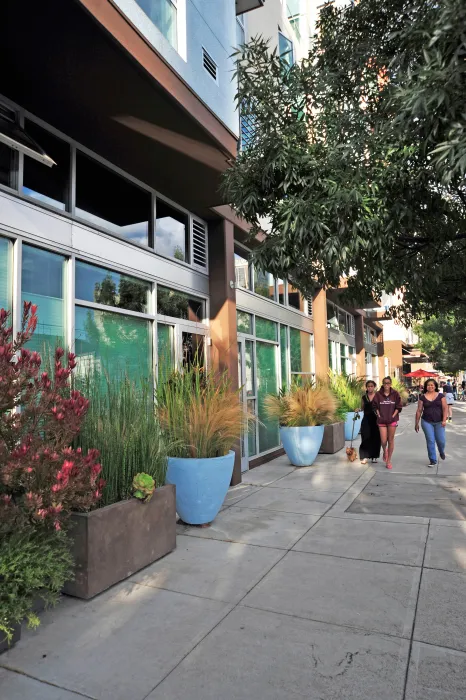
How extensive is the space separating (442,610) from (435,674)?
2.60 ft

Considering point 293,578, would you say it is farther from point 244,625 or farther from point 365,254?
point 365,254

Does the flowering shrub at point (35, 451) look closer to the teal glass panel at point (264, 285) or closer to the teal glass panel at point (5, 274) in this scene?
the teal glass panel at point (5, 274)

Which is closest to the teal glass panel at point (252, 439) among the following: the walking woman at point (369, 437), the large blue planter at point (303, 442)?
the large blue planter at point (303, 442)

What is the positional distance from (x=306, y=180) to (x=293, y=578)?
12.3 feet

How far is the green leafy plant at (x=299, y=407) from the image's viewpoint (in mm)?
9008

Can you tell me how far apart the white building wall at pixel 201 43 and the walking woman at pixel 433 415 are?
223 inches

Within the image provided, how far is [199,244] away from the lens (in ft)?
27.6

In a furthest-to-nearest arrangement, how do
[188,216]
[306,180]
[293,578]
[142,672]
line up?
[188,216] → [306,180] → [293,578] → [142,672]

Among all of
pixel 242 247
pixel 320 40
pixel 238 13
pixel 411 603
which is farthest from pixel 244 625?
pixel 238 13

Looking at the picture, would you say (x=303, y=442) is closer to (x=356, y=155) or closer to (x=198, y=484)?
(x=198, y=484)

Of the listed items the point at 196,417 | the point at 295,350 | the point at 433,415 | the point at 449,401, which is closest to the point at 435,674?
the point at 196,417

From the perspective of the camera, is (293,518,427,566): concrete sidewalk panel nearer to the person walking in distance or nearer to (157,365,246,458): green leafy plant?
(157,365,246,458): green leafy plant

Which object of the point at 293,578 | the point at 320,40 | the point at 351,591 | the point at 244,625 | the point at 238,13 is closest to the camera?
the point at 244,625

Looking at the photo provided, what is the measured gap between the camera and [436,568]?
13.3ft
